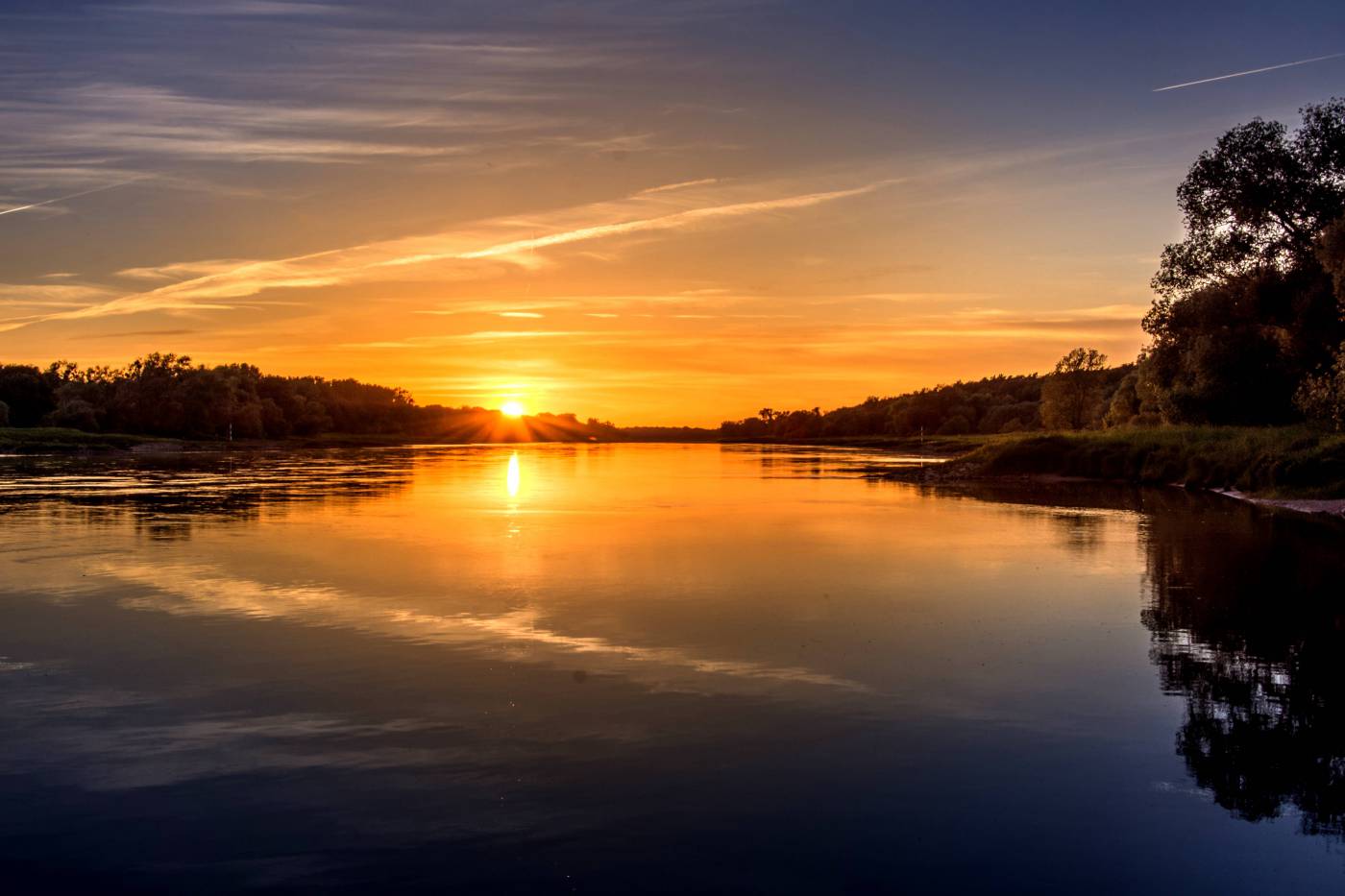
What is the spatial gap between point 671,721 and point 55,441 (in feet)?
367

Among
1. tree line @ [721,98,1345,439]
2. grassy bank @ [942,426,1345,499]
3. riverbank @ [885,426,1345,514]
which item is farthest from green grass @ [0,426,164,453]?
tree line @ [721,98,1345,439]

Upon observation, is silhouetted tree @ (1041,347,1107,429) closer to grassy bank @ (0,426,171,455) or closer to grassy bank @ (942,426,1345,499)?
grassy bank @ (942,426,1345,499)

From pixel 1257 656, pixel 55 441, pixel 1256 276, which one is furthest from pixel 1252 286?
pixel 55 441

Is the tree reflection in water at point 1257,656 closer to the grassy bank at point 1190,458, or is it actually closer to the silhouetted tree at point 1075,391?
the grassy bank at point 1190,458

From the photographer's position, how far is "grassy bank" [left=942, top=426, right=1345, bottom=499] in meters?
38.1

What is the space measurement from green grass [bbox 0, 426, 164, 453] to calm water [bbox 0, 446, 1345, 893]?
287ft

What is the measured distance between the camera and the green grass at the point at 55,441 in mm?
96812

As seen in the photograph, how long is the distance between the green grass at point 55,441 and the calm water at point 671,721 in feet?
287

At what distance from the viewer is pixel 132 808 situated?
8.29 metres

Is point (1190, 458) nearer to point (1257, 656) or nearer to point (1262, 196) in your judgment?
point (1262, 196)

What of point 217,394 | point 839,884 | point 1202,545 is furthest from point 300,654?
point 217,394

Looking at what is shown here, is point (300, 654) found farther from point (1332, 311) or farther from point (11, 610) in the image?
point (1332, 311)

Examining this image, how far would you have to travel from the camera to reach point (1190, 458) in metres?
50.2

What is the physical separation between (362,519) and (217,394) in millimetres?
123484
